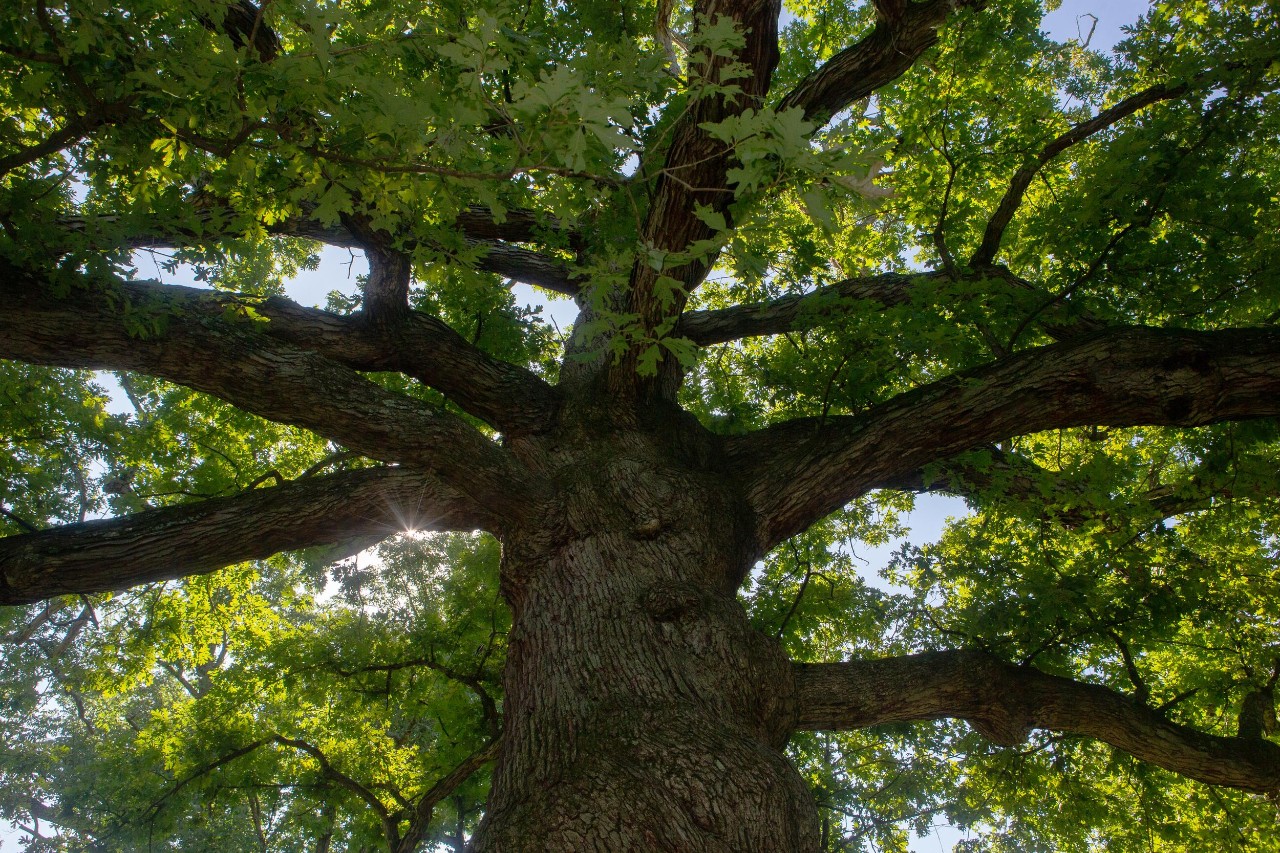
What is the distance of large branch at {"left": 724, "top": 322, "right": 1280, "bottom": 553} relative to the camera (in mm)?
3559

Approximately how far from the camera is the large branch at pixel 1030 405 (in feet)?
11.7

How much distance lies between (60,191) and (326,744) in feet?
22.2

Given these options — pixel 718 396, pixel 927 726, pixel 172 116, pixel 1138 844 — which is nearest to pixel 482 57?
pixel 172 116

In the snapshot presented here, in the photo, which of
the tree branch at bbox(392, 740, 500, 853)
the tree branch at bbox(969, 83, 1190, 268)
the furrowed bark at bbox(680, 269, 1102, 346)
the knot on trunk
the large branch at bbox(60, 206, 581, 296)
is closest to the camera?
the knot on trunk

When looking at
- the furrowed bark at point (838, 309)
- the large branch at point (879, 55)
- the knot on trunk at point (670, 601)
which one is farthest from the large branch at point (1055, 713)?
the large branch at point (879, 55)

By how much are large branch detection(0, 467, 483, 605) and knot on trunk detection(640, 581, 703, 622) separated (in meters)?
1.26

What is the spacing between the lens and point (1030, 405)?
3760 mm

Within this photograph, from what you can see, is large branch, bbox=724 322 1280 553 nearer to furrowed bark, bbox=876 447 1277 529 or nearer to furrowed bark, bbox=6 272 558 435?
furrowed bark, bbox=876 447 1277 529

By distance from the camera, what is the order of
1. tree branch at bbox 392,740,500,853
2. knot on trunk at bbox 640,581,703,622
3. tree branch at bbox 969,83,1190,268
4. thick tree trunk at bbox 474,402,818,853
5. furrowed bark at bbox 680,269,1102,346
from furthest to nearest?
tree branch at bbox 392,740,500,853, tree branch at bbox 969,83,1190,268, furrowed bark at bbox 680,269,1102,346, knot on trunk at bbox 640,581,703,622, thick tree trunk at bbox 474,402,818,853

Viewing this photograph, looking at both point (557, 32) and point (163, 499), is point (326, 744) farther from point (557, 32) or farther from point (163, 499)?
point (557, 32)

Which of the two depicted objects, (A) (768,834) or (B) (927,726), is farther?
(B) (927,726)

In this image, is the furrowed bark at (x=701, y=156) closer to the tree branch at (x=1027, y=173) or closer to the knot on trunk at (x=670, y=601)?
the knot on trunk at (x=670, y=601)

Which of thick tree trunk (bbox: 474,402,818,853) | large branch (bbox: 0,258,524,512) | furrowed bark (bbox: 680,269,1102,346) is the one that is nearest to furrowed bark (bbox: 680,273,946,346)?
furrowed bark (bbox: 680,269,1102,346)

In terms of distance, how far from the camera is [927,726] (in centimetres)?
657
